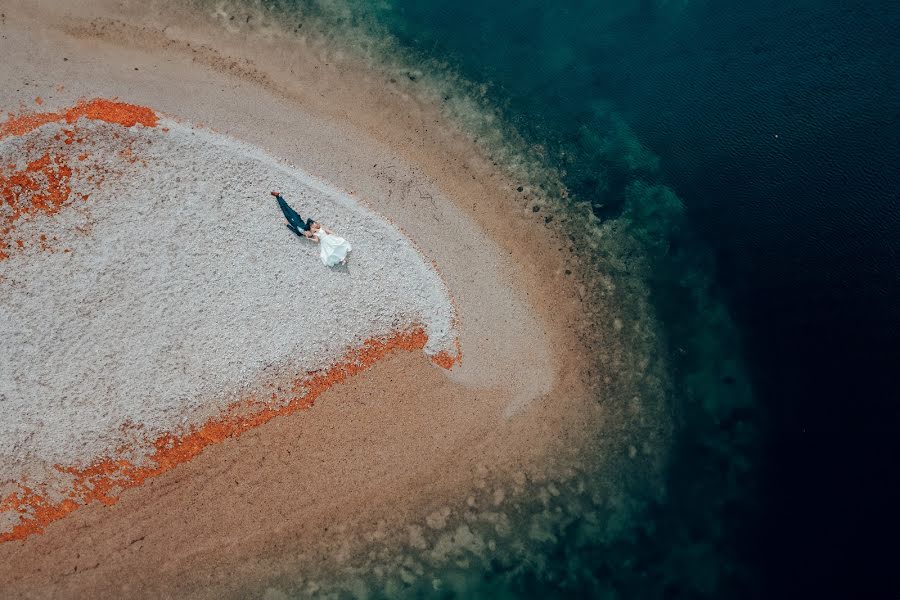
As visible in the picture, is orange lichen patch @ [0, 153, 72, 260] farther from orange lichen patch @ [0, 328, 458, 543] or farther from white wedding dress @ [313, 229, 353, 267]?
white wedding dress @ [313, 229, 353, 267]

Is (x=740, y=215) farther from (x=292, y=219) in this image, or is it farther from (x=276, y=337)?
(x=276, y=337)

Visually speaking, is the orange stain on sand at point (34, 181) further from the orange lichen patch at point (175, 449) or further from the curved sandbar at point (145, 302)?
the orange lichen patch at point (175, 449)

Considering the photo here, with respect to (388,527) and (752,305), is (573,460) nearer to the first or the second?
(388,527)

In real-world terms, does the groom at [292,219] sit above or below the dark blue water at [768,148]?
below

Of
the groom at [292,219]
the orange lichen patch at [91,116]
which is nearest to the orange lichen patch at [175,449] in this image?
the groom at [292,219]

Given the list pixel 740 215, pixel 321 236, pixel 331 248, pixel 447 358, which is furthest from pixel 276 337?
pixel 740 215

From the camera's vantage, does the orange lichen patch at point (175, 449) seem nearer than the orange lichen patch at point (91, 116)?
Yes

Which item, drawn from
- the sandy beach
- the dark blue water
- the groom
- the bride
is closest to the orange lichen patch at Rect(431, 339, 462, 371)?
the sandy beach
